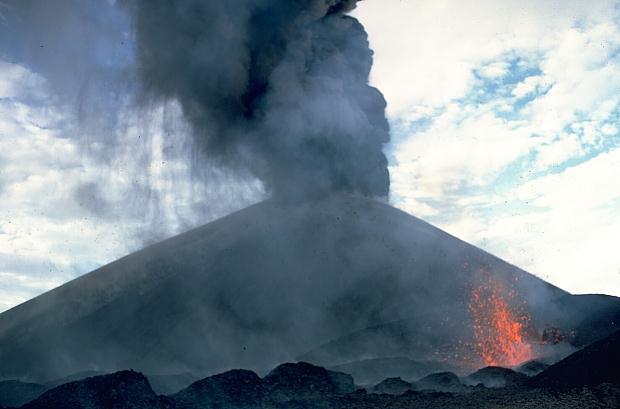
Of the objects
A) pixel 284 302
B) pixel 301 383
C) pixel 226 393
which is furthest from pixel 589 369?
pixel 284 302

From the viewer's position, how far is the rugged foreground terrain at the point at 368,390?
18641 millimetres

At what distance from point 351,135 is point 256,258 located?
11.5 meters

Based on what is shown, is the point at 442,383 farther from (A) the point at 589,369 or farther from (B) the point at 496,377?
(A) the point at 589,369

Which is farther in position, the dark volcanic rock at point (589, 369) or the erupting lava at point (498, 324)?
the erupting lava at point (498, 324)

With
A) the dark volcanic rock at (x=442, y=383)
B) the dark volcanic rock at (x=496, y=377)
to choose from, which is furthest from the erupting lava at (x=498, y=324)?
the dark volcanic rock at (x=442, y=383)

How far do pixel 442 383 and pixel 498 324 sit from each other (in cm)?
1144

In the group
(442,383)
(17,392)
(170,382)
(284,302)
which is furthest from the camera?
(284,302)

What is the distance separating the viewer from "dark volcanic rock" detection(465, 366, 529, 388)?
72.9ft

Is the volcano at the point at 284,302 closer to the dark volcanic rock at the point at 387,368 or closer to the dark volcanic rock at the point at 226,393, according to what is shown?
the dark volcanic rock at the point at 387,368

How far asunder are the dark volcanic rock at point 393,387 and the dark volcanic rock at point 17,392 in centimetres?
1755

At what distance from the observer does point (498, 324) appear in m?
32.7

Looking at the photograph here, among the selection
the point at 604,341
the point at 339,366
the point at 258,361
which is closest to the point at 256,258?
the point at 258,361

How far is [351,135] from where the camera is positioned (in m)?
41.1

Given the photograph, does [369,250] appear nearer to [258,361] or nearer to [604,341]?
[258,361]
